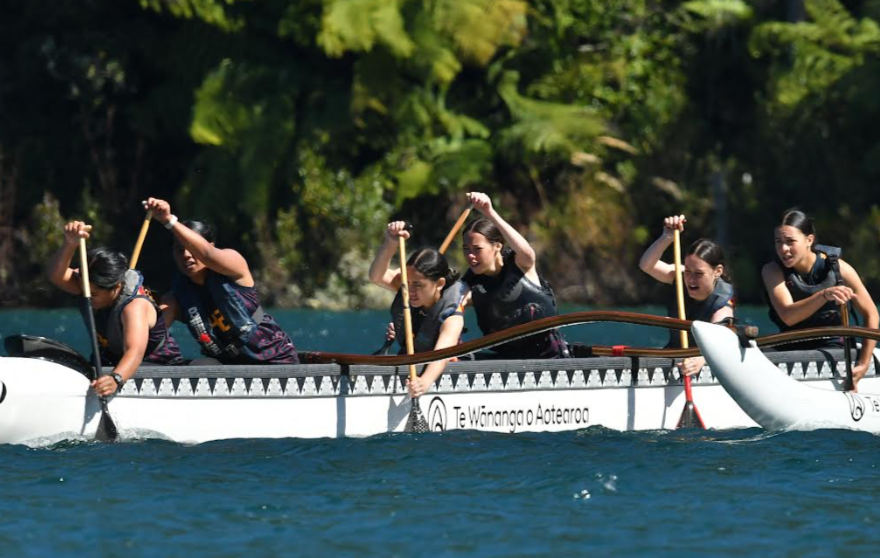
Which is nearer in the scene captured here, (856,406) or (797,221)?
(856,406)

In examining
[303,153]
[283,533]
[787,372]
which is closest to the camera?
[283,533]

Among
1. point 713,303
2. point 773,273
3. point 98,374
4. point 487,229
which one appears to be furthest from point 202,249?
point 773,273

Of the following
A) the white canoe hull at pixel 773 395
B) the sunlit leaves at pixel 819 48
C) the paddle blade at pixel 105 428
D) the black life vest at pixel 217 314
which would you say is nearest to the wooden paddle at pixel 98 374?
the paddle blade at pixel 105 428

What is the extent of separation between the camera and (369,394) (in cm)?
1034

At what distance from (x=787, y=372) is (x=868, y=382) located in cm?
70

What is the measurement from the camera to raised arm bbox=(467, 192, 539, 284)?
10234mm

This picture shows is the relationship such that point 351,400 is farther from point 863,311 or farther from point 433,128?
point 433,128

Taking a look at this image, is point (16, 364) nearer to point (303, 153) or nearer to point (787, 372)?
point (787, 372)

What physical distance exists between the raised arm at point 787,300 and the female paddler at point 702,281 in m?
0.31

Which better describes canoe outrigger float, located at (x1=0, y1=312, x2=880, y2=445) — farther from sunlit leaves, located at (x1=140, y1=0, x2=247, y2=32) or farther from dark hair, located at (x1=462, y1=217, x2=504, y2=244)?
sunlit leaves, located at (x1=140, y1=0, x2=247, y2=32)

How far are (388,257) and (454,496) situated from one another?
2.38 m

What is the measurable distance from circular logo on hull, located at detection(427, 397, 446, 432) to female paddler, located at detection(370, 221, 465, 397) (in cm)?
22

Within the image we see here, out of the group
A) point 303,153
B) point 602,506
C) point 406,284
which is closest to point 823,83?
point 303,153

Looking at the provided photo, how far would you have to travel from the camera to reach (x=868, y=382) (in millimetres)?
11695
